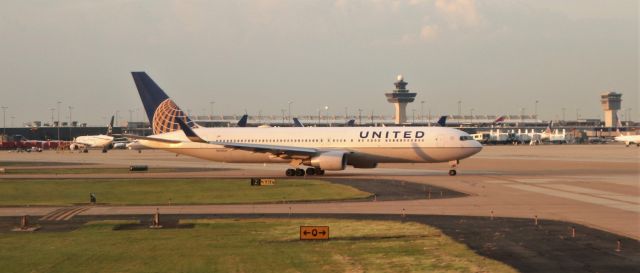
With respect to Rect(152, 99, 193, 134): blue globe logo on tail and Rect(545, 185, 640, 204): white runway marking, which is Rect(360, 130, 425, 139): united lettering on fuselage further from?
Rect(152, 99, 193, 134): blue globe logo on tail

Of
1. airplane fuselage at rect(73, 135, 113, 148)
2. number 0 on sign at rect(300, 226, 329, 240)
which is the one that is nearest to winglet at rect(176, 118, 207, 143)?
number 0 on sign at rect(300, 226, 329, 240)

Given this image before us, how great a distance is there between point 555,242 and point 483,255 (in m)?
3.44

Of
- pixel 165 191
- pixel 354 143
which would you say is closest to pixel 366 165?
pixel 354 143

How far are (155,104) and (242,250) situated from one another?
4525cm

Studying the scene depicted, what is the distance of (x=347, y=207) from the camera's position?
37.2 meters

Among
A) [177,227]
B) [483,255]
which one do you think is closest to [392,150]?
[177,227]

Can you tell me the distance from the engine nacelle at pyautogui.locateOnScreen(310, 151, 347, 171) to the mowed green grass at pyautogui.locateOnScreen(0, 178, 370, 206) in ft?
18.6

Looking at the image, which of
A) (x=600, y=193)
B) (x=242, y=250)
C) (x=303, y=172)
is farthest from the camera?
(x=303, y=172)

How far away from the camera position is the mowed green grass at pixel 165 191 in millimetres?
42094

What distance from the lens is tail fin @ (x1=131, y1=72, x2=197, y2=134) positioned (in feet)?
220

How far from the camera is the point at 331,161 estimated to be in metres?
58.8

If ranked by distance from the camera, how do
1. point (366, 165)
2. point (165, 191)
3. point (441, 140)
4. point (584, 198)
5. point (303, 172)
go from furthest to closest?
point (366, 165) → point (303, 172) → point (441, 140) → point (165, 191) → point (584, 198)

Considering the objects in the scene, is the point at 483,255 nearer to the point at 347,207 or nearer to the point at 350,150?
the point at 347,207

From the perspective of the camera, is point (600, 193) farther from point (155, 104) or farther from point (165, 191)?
point (155, 104)
